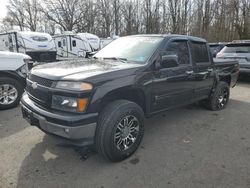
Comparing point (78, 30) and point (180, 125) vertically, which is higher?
point (78, 30)

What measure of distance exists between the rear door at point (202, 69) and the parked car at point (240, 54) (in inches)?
182

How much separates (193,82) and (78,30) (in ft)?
129

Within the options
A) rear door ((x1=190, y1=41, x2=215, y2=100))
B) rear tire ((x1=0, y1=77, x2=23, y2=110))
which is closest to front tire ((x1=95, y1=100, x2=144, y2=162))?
rear door ((x1=190, y1=41, x2=215, y2=100))

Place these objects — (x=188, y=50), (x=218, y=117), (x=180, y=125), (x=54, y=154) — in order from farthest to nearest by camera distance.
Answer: (x=218, y=117) → (x=180, y=125) → (x=188, y=50) → (x=54, y=154)

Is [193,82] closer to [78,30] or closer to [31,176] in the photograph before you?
[31,176]

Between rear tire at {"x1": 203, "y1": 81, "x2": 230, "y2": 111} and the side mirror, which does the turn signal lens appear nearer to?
the side mirror

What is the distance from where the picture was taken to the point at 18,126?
4480mm

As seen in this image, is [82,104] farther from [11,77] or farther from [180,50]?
[11,77]

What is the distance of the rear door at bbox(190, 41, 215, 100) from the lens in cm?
453

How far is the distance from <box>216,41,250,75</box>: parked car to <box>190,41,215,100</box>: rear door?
462cm

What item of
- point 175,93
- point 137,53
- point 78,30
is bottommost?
point 175,93

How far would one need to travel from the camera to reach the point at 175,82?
3982 mm

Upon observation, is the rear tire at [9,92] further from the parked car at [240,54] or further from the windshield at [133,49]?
the parked car at [240,54]

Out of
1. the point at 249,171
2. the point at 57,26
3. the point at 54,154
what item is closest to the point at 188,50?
the point at 249,171
